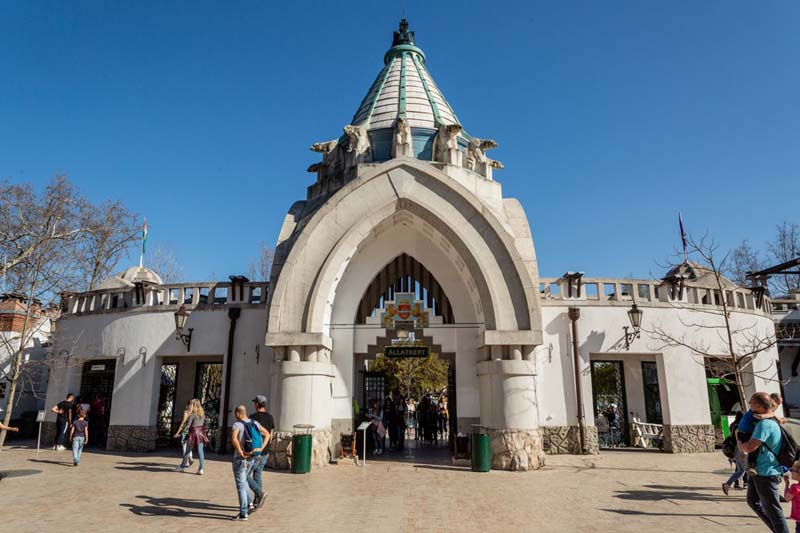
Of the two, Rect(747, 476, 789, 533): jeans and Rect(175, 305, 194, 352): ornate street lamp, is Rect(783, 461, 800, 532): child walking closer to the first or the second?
Rect(747, 476, 789, 533): jeans

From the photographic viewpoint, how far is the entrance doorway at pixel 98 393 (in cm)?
1675

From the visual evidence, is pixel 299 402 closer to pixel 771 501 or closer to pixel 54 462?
pixel 54 462

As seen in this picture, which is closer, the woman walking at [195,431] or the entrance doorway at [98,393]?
the woman walking at [195,431]

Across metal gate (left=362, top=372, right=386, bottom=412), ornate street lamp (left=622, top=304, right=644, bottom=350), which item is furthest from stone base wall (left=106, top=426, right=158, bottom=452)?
ornate street lamp (left=622, top=304, right=644, bottom=350)

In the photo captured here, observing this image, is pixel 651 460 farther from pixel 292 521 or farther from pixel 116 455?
pixel 116 455

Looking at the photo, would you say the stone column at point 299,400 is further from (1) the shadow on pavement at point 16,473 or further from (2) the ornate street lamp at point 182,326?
(1) the shadow on pavement at point 16,473

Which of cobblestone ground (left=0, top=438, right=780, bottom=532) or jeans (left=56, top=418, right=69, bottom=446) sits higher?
jeans (left=56, top=418, right=69, bottom=446)

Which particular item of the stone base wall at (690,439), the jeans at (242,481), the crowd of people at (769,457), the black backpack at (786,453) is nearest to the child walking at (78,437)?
the jeans at (242,481)

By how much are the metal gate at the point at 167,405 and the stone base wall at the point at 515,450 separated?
12275mm

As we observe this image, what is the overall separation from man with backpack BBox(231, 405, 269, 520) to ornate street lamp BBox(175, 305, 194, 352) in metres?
8.66

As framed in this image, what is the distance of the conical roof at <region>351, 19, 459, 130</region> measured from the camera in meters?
16.9

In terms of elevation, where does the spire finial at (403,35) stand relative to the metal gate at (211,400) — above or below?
above

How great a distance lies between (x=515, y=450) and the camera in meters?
11.7

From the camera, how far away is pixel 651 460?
43.5 feet
